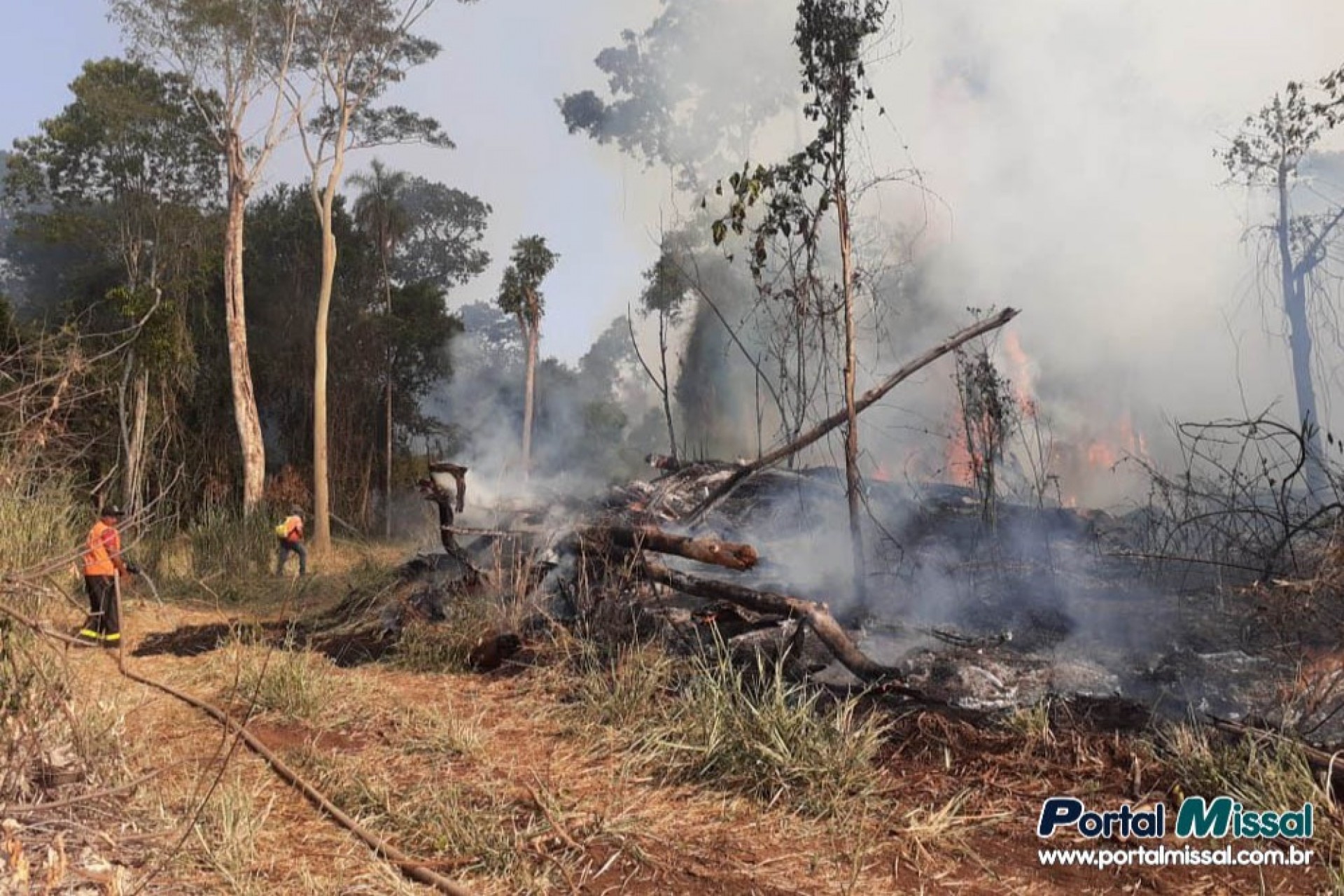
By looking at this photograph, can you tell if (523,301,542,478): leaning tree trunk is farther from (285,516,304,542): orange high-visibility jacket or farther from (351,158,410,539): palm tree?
(285,516,304,542): orange high-visibility jacket

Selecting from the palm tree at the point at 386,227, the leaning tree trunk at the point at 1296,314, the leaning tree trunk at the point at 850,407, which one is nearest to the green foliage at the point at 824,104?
the leaning tree trunk at the point at 850,407

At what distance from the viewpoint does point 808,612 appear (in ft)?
19.0

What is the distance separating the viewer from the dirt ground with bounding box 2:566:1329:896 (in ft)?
10.7

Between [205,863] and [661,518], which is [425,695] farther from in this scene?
[661,518]

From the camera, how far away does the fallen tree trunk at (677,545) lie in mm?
6184

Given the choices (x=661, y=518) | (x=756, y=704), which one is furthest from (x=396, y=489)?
(x=756, y=704)

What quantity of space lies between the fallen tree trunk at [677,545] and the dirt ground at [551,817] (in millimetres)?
1526

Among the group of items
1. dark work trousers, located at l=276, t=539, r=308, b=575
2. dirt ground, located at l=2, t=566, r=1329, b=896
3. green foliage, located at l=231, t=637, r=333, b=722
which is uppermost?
dark work trousers, located at l=276, t=539, r=308, b=575

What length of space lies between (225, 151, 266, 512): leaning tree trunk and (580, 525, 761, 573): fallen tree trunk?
11.7m

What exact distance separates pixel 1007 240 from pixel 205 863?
78.3 ft

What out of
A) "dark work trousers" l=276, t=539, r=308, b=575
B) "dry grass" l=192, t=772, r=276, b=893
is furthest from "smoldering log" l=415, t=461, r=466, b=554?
"dark work trousers" l=276, t=539, r=308, b=575

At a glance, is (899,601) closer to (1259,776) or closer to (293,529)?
(1259,776)

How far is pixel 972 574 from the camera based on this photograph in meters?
8.39

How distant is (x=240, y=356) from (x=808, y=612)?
1487 centimetres
